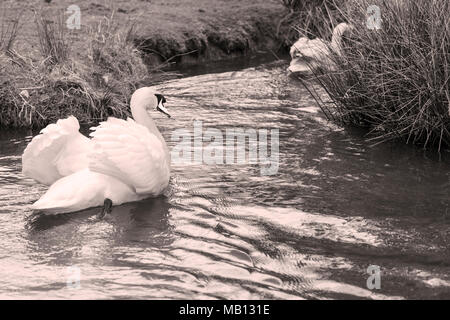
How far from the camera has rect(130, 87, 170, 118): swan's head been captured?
8445mm

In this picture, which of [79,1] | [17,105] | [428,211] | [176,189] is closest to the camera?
[428,211]

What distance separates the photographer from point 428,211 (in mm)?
7637

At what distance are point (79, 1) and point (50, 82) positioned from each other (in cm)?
475

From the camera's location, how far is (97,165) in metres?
7.57

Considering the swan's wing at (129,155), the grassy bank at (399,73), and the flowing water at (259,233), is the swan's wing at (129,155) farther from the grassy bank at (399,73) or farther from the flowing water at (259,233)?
the grassy bank at (399,73)

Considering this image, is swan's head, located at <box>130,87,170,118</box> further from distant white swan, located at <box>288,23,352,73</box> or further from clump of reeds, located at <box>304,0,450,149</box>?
distant white swan, located at <box>288,23,352,73</box>

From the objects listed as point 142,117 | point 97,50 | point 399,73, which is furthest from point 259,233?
point 97,50

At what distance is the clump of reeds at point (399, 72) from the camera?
9.06 meters

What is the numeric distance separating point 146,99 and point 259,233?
210 centimetres

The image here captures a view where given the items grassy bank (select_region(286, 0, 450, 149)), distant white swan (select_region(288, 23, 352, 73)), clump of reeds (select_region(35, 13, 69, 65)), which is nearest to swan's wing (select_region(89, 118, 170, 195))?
grassy bank (select_region(286, 0, 450, 149))
